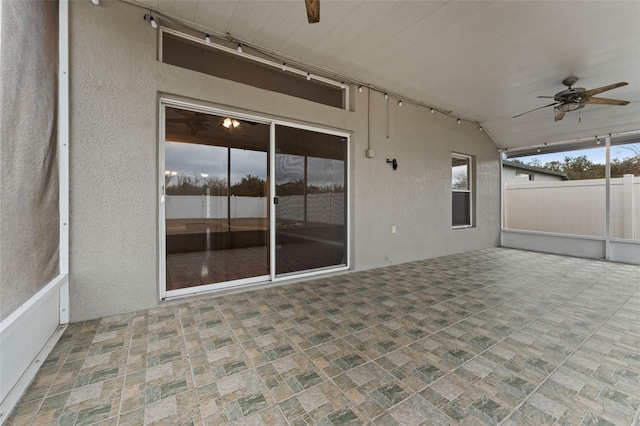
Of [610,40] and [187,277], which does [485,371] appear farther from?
[610,40]

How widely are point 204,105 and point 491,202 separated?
6.58 meters

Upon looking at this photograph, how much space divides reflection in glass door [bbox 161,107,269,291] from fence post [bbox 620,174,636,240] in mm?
6778

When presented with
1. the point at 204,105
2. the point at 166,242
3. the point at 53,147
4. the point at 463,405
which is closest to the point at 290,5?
the point at 204,105

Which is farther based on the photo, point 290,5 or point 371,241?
point 371,241

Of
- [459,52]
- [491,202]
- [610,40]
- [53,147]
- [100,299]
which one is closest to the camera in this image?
[53,147]

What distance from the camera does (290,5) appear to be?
254 centimetres

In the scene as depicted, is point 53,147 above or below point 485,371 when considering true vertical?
above

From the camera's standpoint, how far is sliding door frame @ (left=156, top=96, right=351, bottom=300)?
110 inches

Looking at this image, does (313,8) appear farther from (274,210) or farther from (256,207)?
(256,207)

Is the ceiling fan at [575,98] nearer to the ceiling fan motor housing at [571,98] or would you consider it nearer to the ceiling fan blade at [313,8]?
the ceiling fan motor housing at [571,98]

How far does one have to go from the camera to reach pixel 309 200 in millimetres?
3805

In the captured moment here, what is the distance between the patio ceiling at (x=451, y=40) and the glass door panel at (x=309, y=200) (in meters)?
1.08

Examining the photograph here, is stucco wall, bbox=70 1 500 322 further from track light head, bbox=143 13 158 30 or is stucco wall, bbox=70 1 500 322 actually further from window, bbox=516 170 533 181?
window, bbox=516 170 533 181

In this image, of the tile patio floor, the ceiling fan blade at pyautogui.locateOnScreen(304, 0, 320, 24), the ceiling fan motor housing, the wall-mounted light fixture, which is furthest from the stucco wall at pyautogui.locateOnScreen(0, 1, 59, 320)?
the ceiling fan motor housing
